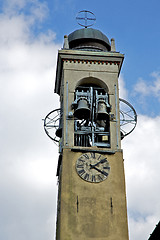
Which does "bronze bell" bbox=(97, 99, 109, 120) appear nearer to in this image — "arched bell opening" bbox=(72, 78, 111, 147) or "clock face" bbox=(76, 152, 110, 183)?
"arched bell opening" bbox=(72, 78, 111, 147)

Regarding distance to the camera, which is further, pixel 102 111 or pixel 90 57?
pixel 90 57

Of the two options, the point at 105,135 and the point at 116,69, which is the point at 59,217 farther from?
the point at 116,69

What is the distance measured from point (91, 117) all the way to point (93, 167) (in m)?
2.72

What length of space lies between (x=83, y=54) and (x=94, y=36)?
173 cm

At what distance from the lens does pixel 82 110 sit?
92.2 ft

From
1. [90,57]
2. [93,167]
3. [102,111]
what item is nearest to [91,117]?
[102,111]

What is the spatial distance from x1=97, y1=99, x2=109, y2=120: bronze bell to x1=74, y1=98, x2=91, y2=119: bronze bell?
1.79 ft

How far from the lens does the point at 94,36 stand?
31.3m

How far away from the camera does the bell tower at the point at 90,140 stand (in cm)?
2562

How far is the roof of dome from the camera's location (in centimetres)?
3125

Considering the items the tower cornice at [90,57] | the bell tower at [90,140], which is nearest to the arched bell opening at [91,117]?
the bell tower at [90,140]

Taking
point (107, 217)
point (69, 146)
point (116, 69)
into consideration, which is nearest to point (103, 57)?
point (116, 69)

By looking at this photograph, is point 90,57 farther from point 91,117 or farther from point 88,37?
point 91,117

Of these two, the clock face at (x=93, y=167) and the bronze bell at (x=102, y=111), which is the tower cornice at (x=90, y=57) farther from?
the clock face at (x=93, y=167)
